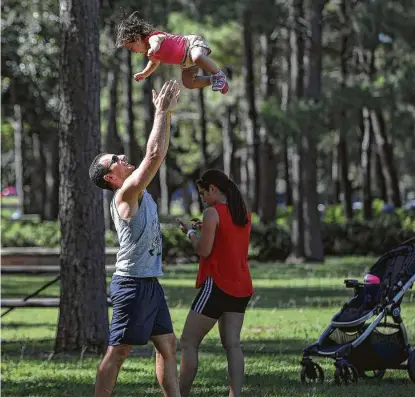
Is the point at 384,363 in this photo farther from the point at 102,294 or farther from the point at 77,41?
the point at 77,41

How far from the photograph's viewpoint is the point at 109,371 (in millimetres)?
7668

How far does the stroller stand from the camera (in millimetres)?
10445

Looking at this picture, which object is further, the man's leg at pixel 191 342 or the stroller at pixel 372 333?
the stroller at pixel 372 333

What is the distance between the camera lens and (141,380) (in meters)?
11.0

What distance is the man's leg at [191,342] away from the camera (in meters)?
8.92

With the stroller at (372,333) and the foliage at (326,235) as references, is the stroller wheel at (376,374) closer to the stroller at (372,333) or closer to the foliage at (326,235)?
the stroller at (372,333)

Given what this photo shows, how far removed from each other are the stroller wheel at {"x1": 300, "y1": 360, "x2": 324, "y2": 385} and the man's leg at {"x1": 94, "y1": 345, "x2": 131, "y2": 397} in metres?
3.15

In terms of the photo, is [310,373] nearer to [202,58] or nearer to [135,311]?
[135,311]

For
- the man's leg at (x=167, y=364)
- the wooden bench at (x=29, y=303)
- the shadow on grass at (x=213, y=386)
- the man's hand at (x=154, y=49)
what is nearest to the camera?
the man's hand at (x=154, y=49)

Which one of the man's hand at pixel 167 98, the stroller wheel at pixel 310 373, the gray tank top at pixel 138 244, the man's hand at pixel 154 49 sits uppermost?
the man's hand at pixel 154 49

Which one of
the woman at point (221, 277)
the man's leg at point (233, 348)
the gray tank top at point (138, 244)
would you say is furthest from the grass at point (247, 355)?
the gray tank top at point (138, 244)

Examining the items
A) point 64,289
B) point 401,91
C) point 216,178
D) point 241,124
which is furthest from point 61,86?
point 241,124

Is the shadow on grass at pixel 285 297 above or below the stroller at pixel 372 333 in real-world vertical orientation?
below

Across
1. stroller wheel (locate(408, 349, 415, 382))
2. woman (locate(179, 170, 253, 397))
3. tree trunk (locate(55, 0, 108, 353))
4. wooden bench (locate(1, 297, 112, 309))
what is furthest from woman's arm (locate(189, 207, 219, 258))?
wooden bench (locate(1, 297, 112, 309))
